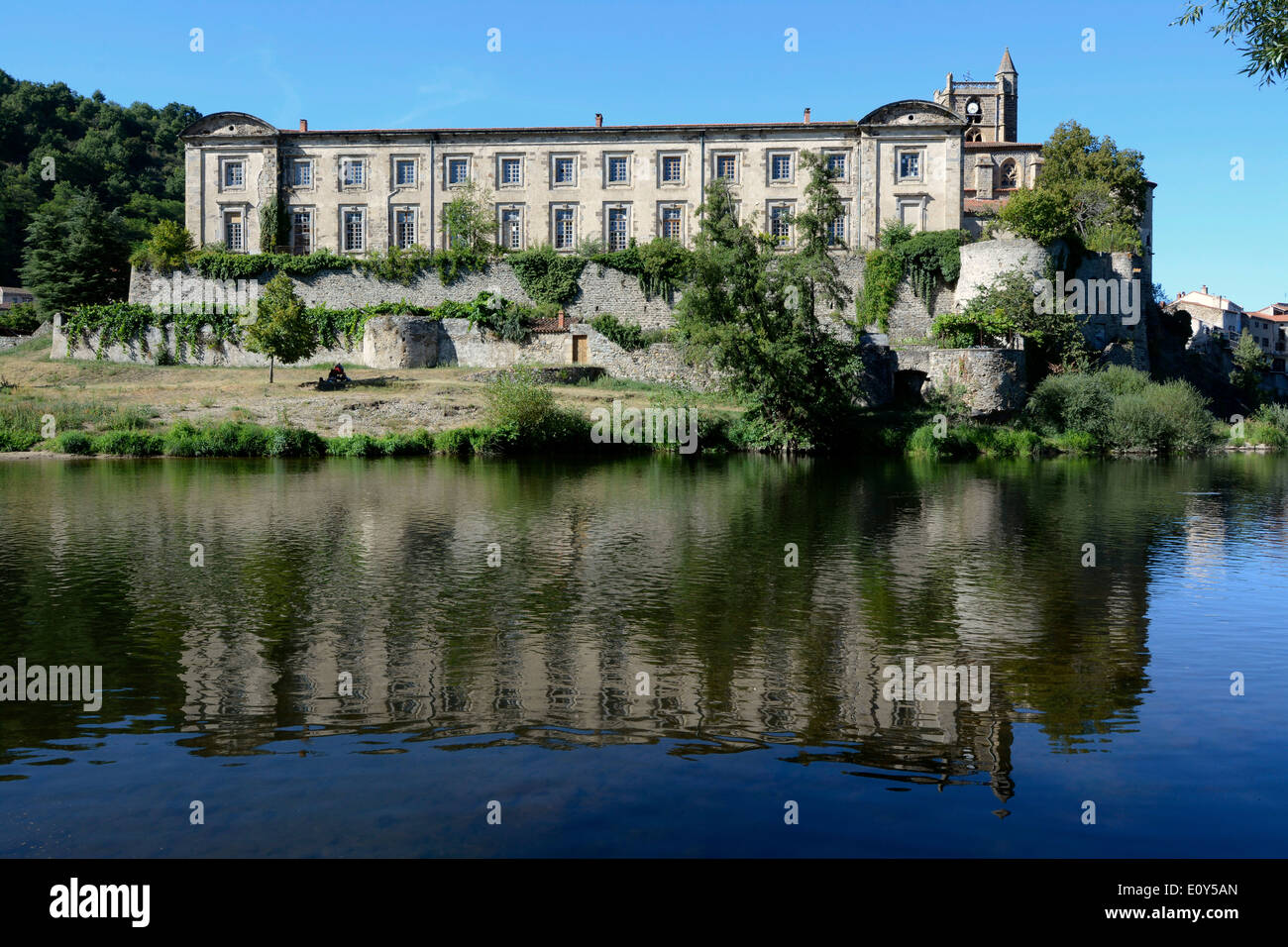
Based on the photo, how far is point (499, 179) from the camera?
60.8 m

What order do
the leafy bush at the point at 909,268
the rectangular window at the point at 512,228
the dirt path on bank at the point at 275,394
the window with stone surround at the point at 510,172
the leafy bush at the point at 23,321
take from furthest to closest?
1. the rectangular window at the point at 512,228
2. the window with stone surround at the point at 510,172
3. the leafy bush at the point at 23,321
4. the leafy bush at the point at 909,268
5. the dirt path on bank at the point at 275,394

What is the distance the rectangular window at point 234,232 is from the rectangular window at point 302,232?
2.85 m

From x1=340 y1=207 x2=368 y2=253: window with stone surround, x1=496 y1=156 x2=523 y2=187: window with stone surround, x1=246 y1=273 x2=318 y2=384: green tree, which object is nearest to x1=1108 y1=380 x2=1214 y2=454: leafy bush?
x1=496 y1=156 x2=523 y2=187: window with stone surround

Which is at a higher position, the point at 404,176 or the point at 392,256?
the point at 404,176

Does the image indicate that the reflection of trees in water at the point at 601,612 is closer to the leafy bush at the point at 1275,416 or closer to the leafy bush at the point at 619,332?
the leafy bush at the point at 619,332

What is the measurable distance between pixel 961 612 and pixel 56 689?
9.89 m

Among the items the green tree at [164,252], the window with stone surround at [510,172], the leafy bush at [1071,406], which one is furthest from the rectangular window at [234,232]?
the leafy bush at [1071,406]

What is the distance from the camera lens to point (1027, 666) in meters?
10.5

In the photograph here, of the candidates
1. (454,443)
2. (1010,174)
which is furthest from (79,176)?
(1010,174)

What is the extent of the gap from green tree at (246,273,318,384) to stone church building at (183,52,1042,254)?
13838mm

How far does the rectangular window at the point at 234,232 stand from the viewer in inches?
2398
